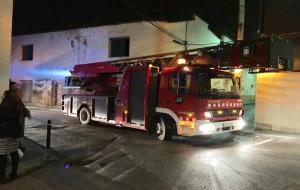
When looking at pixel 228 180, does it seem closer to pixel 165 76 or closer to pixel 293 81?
pixel 165 76

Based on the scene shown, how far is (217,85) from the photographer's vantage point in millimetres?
13086

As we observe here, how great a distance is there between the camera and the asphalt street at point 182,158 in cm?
788

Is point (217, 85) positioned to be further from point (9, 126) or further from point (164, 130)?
point (9, 126)

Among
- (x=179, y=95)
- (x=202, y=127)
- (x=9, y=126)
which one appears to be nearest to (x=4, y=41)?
(x=9, y=126)

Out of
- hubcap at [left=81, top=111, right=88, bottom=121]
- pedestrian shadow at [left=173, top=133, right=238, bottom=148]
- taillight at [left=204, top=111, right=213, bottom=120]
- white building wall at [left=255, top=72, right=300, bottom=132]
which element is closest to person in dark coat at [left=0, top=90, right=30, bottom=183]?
taillight at [left=204, top=111, right=213, bottom=120]

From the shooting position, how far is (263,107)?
1728 cm

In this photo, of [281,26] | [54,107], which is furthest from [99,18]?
[281,26]

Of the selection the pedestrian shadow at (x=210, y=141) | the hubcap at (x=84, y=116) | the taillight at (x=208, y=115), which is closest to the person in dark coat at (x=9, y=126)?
the taillight at (x=208, y=115)

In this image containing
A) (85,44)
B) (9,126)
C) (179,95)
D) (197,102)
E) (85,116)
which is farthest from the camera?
(85,44)

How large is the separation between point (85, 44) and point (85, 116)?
1087 cm

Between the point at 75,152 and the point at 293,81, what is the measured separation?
10.2m

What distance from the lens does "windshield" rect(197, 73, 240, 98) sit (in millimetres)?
12539

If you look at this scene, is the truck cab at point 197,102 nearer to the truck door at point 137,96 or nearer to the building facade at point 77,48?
the truck door at point 137,96

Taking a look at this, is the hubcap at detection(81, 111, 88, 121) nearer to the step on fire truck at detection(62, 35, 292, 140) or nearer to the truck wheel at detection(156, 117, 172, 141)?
the step on fire truck at detection(62, 35, 292, 140)
